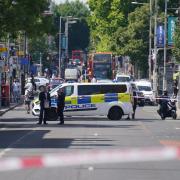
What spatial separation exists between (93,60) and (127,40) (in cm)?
489

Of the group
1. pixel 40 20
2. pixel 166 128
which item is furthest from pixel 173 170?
pixel 40 20

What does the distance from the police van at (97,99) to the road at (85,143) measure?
0.93 meters

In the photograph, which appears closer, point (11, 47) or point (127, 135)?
point (127, 135)

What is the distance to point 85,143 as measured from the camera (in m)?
24.1

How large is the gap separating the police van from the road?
3.04 feet

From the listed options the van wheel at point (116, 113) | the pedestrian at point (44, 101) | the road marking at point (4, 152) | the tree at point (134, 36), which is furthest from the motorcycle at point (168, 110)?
the tree at point (134, 36)

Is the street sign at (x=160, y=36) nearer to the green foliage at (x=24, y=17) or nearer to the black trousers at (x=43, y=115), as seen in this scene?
the green foliage at (x=24, y=17)

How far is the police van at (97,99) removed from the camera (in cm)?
4069

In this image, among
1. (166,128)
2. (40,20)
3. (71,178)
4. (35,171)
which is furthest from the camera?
(40,20)

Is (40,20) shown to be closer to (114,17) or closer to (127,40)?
(127,40)

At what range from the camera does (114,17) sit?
315 feet

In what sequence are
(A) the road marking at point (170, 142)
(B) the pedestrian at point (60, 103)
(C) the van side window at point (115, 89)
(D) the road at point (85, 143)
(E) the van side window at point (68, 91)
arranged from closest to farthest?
(D) the road at point (85, 143)
(A) the road marking at point (170, 142)
(B) the pedestrian at point (60, 103)
(E) the van side window at point (68, 91)
(C) the van side window at point (115, 89)

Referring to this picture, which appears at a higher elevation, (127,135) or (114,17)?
(114,17)

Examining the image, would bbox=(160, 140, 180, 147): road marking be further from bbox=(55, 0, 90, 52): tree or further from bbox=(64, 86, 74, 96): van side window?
bbox=(55, 0, 90, 52): tree
